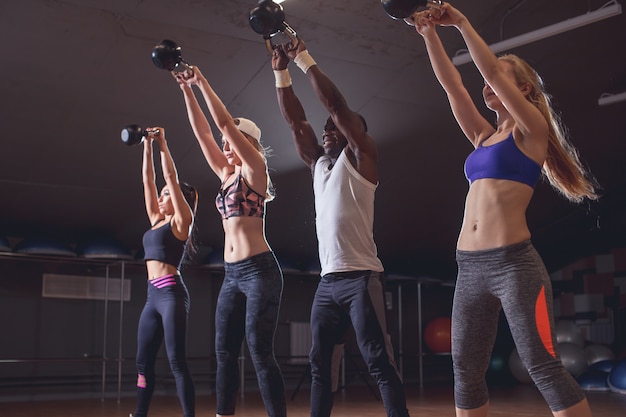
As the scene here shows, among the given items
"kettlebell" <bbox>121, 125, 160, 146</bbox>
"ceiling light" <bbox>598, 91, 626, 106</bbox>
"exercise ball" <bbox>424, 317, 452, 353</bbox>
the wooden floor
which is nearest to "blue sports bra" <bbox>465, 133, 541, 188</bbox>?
"kettlebell" <bbox>121, 125, 160, 146</bbox>

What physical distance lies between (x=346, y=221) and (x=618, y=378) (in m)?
5.81

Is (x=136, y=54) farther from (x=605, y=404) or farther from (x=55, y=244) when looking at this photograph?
(x=605, y=404)

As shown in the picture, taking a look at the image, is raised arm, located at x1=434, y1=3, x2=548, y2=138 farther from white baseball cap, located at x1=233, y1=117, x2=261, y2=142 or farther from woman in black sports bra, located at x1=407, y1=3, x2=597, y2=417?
white baseball cap, located at x1=233, y1=117, x2=261, y2=142

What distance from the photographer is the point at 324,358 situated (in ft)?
8.73

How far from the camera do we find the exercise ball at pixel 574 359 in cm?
846

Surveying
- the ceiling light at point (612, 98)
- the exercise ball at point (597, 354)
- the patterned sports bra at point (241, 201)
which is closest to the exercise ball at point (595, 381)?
the exercise ball at point (597, 354)

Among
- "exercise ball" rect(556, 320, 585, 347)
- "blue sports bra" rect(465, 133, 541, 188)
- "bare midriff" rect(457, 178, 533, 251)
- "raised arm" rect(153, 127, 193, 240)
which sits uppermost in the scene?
"raised arm" rect(153, 127, 193, 240)

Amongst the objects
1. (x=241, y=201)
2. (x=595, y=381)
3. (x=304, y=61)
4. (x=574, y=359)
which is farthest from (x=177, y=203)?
(x=574, y=359)

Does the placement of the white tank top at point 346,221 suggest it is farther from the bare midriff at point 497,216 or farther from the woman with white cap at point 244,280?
the bare midriff at point 497,216

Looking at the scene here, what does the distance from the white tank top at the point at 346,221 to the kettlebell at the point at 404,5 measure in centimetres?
78

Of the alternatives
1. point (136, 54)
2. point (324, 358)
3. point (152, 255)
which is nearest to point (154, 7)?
point (136, 54)

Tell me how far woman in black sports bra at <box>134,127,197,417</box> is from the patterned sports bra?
80cm

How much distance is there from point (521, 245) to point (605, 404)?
16.0ft

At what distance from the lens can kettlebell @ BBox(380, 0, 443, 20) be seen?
84.4 inches
